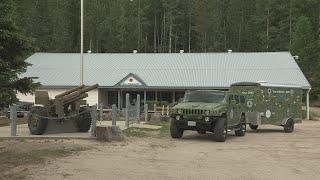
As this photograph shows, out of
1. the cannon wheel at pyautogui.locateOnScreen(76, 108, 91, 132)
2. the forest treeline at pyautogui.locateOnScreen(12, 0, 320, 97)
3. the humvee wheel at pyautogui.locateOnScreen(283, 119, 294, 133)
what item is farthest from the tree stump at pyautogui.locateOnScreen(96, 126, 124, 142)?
the forest treeline at pyautogui.locateOnScreen(12, 0, 320, 97)

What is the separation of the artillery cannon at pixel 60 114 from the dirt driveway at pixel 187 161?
3043 mm

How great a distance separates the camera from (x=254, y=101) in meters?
27.9

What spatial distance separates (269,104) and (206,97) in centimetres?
684

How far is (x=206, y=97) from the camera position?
74.2 ft

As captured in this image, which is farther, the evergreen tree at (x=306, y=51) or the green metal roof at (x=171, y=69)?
the evergreen tree at (x=306, y=51)

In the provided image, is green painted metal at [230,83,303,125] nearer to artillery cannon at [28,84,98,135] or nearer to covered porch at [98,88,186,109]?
artillery cannon at [28,84,98,135]

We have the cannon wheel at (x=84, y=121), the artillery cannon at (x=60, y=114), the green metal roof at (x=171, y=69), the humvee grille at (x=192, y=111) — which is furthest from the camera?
the green metal roof at (x=171, y=69)

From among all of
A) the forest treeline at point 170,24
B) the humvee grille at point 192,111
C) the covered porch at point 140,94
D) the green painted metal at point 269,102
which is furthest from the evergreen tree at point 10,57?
the forest treeline at point 170,24

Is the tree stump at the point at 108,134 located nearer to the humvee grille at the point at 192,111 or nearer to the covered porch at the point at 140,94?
the humvee grille at the point at 192,111

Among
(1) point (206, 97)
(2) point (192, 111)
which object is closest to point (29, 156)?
(2) point (192, 111)

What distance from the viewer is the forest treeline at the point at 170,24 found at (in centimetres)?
7894

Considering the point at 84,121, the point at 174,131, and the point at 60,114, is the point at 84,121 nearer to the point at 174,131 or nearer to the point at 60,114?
the point at 60,114

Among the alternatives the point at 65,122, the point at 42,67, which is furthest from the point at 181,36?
the point at 65,122

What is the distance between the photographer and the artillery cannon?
2202cm
